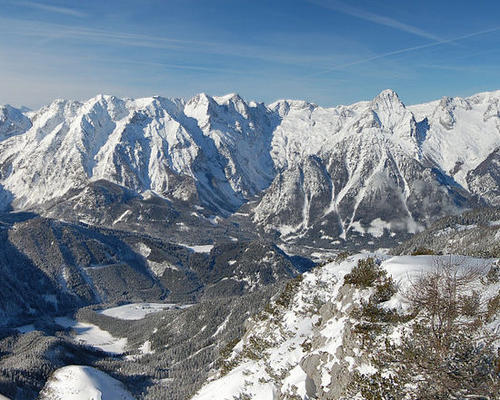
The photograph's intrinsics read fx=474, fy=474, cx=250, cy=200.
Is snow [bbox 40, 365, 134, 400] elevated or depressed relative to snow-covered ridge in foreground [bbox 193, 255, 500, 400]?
depressed

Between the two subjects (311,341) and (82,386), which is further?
(82,386)

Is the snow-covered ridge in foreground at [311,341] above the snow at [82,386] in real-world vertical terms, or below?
above

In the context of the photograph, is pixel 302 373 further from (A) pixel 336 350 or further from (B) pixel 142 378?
(B) pixel 142 378

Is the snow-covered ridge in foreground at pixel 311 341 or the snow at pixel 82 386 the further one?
the snow at pixel 82 386

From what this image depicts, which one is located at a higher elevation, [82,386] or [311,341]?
[311,341]
